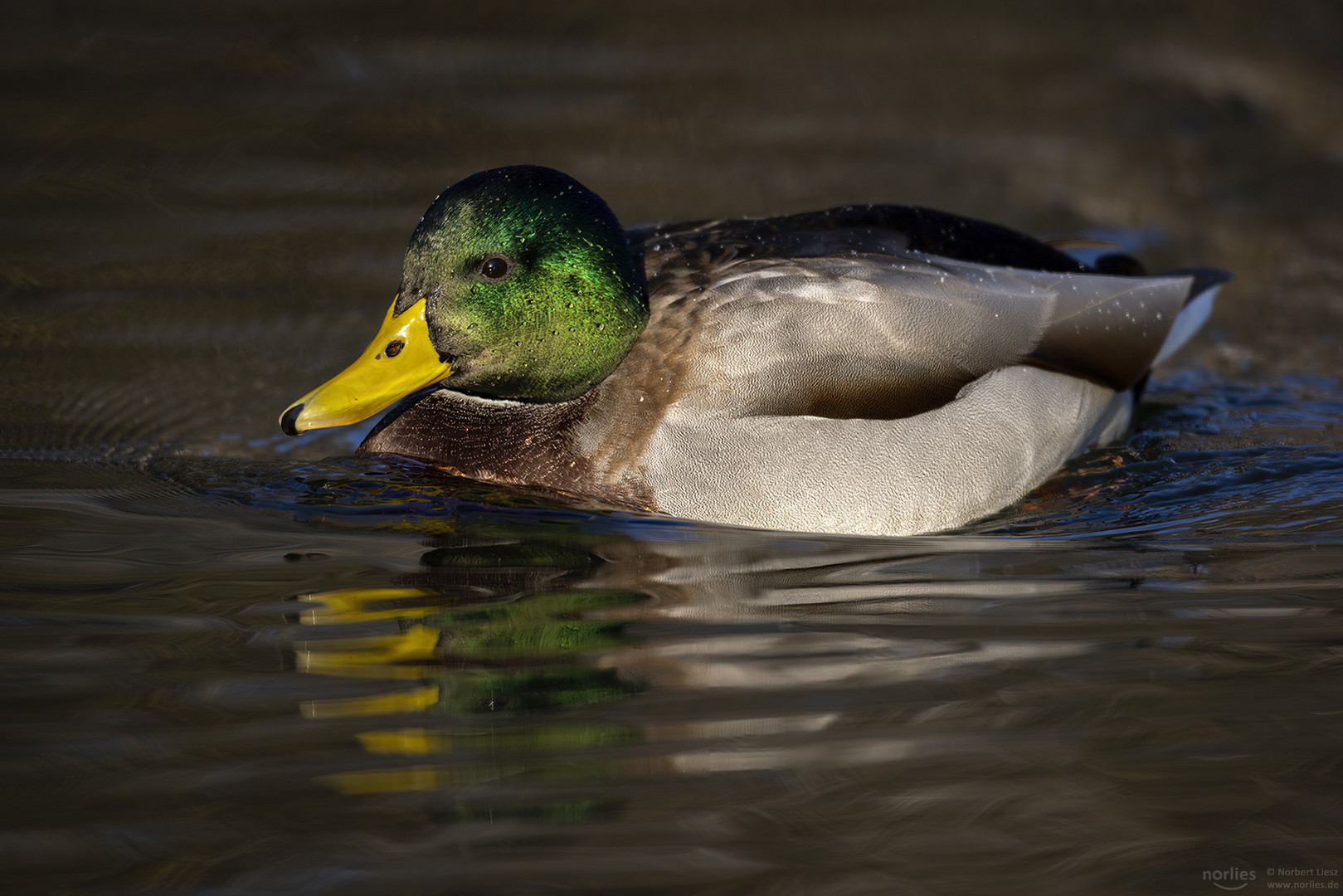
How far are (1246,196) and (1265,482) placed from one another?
172 inches

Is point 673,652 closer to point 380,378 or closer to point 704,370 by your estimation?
point 704,370

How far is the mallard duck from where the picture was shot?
185 inches

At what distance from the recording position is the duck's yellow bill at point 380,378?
454cm

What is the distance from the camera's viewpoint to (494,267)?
471cm

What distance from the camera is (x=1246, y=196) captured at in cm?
918

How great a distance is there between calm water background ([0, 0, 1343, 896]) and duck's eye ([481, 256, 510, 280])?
0.72m

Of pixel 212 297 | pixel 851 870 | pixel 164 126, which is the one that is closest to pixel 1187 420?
pixel 851 870

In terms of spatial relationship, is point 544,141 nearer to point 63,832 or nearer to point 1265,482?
point 1265,482

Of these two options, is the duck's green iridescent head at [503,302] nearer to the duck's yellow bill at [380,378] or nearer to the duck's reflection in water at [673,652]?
the duck's yellow bill at [380,378]

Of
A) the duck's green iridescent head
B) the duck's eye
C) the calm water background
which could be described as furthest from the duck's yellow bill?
the calm water background

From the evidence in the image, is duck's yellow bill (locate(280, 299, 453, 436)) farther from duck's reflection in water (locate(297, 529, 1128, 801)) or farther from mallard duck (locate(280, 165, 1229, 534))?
duck's reflection in water (locate(297, 529, 1128, 801))

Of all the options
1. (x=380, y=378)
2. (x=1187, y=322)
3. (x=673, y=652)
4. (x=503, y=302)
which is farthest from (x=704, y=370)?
(x=1187, y=322)

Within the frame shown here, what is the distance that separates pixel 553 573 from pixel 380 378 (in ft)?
2.81

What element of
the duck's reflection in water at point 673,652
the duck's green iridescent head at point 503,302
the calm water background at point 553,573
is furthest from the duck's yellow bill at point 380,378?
the duck's reflection in water at point 673,652
